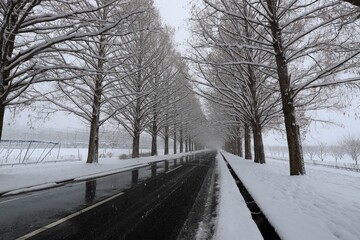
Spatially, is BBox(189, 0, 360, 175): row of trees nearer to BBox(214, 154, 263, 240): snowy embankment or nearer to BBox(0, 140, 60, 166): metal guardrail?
BBox(214, 154, 263, 240): snowy embankment

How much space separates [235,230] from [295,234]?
92cm

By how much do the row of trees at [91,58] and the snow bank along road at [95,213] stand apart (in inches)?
193

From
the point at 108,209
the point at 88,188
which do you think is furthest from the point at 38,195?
the point at 108,209

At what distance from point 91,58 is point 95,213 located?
12.9 m

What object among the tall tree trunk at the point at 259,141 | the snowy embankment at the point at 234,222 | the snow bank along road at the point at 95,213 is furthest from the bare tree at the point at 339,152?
the snow bank along road at the point at 95,213

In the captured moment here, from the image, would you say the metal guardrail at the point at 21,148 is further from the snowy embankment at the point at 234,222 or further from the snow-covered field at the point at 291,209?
the snowy embankment at the point at 234,222

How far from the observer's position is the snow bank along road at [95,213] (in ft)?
13.2

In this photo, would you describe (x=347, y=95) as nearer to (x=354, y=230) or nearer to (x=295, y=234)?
(x=354, y=230)

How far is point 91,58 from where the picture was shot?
16.0 meters

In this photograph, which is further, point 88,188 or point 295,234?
point 88,188

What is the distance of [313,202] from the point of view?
20.0ft

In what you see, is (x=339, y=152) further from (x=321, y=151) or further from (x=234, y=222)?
(x=234, y=222)

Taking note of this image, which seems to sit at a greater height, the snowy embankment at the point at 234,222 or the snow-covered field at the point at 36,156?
the snow-covered field at the point at 36,156

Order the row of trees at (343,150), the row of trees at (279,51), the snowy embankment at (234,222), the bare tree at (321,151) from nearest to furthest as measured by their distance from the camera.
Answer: the snowy embankment at (234,222) < the row of trees at (279,51) < the row of trees at (343,150) < the bare tree at (321,151)
